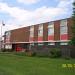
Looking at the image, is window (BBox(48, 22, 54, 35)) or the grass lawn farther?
window (BBox(48, 22, 54, 35))

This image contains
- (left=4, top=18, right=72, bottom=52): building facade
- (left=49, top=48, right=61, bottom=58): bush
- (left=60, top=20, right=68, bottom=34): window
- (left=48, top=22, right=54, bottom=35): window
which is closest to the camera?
(left=49, top=48, right=61, bottom=58): bush

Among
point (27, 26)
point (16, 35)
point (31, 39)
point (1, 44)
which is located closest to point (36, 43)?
point (31, 39)

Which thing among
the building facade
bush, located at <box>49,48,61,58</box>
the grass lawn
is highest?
the building facade

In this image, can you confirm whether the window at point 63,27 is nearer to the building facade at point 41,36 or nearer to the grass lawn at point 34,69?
the building facade at point 41,36

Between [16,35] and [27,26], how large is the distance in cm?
816

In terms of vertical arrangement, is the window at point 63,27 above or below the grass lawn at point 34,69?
above

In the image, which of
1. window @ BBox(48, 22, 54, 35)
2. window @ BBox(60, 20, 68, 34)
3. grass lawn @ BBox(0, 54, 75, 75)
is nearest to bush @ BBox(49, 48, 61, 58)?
window @ BBox(60, 20, 68, 34)

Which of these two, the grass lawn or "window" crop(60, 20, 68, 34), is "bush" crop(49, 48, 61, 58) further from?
the grass lawn

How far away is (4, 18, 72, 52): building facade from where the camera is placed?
64312 mm

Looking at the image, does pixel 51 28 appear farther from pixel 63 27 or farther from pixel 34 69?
pixel 34 69

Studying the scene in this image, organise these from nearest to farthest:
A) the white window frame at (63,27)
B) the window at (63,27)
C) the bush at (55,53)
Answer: the bush at (55,53), the white window frame at (63,27), the window at (63,27)

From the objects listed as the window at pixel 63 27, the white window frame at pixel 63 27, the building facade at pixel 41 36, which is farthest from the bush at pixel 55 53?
the window at pixel 63 27

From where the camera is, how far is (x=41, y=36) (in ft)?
243

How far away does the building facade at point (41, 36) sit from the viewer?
211ft
